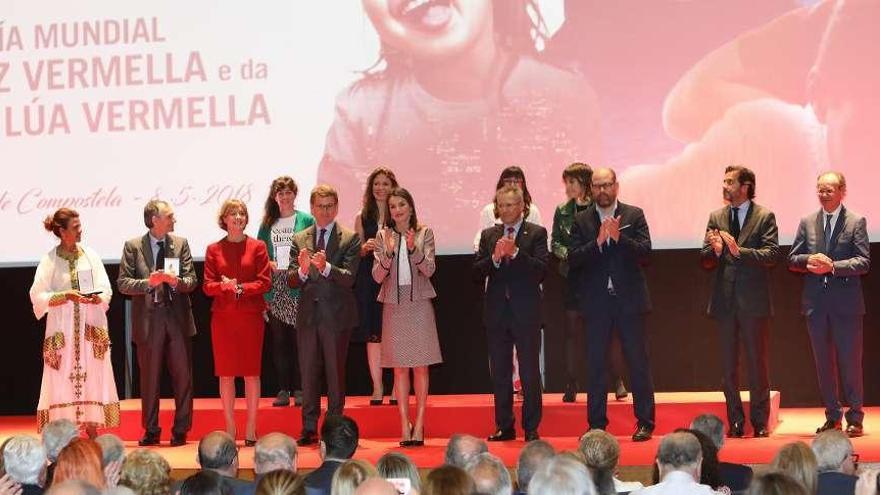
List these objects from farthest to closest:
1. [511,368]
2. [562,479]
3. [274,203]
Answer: [274,203], [511,368], [562,479]

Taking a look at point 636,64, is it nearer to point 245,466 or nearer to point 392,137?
point 392,137

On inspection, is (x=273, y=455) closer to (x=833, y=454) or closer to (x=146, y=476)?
(x=146, y=476)

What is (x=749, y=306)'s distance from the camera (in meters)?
7.32

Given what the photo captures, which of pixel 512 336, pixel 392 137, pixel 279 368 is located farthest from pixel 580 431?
pixel 392 137

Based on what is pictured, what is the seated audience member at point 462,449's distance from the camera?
15.6ft

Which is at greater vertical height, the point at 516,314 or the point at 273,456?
the point at 516,314

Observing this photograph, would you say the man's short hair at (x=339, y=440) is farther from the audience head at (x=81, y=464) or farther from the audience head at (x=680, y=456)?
the audience head at (x=680, y=456)

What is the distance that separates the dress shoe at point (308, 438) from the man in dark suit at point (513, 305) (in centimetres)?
102

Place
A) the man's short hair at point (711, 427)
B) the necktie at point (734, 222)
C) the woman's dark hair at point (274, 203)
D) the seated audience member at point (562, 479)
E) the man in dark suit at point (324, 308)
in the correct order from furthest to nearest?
the woman's dark hair at point (274, 203), the man in dark suit at point (324, 308), the necktie at point (734, 222), the man's short hair at point (711, 427), the seated audience member at point (562, 479)

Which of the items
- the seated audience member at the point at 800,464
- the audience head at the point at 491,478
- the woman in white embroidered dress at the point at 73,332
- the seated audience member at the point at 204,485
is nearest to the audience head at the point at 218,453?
the seated audience member at the point at 204,485

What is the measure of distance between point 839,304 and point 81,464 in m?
4.55

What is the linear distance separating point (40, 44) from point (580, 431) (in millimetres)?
4744

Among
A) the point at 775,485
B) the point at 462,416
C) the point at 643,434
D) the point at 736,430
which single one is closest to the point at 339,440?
the point at 775,485

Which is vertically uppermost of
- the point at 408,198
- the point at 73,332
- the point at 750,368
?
the point at 408,198
